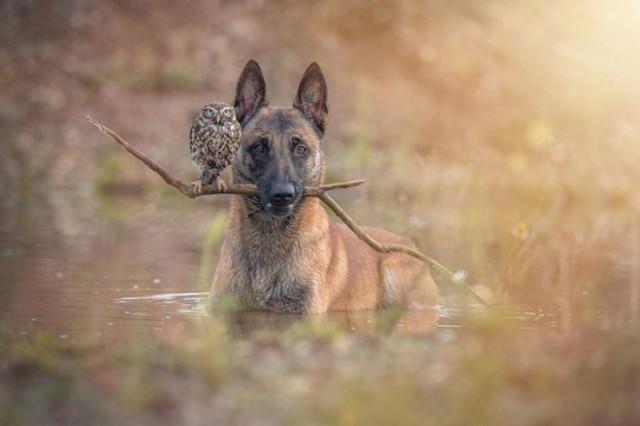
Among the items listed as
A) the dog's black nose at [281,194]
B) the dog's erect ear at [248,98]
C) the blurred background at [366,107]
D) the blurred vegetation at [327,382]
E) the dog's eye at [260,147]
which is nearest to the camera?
the blurred vegetation at [327,382]

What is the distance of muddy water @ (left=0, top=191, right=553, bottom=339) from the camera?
29.4 feet

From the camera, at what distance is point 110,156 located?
67.7 feet

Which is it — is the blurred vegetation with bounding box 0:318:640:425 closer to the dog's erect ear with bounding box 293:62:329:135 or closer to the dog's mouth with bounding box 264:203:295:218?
the dog's mouth with bounding box 264:203:295:218

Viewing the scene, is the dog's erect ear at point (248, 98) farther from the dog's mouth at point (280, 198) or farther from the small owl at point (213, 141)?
the dog's mouth at point (280, 198)

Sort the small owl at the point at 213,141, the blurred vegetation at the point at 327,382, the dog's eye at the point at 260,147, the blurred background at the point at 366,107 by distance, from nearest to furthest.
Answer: the blurred vegetation at the point at 327,382
the small owl at the point at 213,141
the dog's eye at the point at 260,147
the blurred background at the point at 366,107

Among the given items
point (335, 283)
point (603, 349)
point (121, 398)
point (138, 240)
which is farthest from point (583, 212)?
point (121, 398)

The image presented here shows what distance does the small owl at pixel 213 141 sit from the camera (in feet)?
29.2

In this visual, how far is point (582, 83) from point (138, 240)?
12.5 m

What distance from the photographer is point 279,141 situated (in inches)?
375

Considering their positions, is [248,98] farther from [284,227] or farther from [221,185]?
[221,185]

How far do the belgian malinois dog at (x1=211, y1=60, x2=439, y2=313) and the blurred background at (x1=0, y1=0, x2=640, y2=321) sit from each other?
12.6 ft

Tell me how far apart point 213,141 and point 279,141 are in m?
0.74

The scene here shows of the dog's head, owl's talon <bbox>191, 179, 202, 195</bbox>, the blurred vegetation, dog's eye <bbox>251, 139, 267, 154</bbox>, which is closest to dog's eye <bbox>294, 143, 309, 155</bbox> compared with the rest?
the dog's head

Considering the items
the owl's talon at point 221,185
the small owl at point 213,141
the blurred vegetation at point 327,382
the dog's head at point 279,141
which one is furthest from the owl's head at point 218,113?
the blurred vegetation at point 327,382
